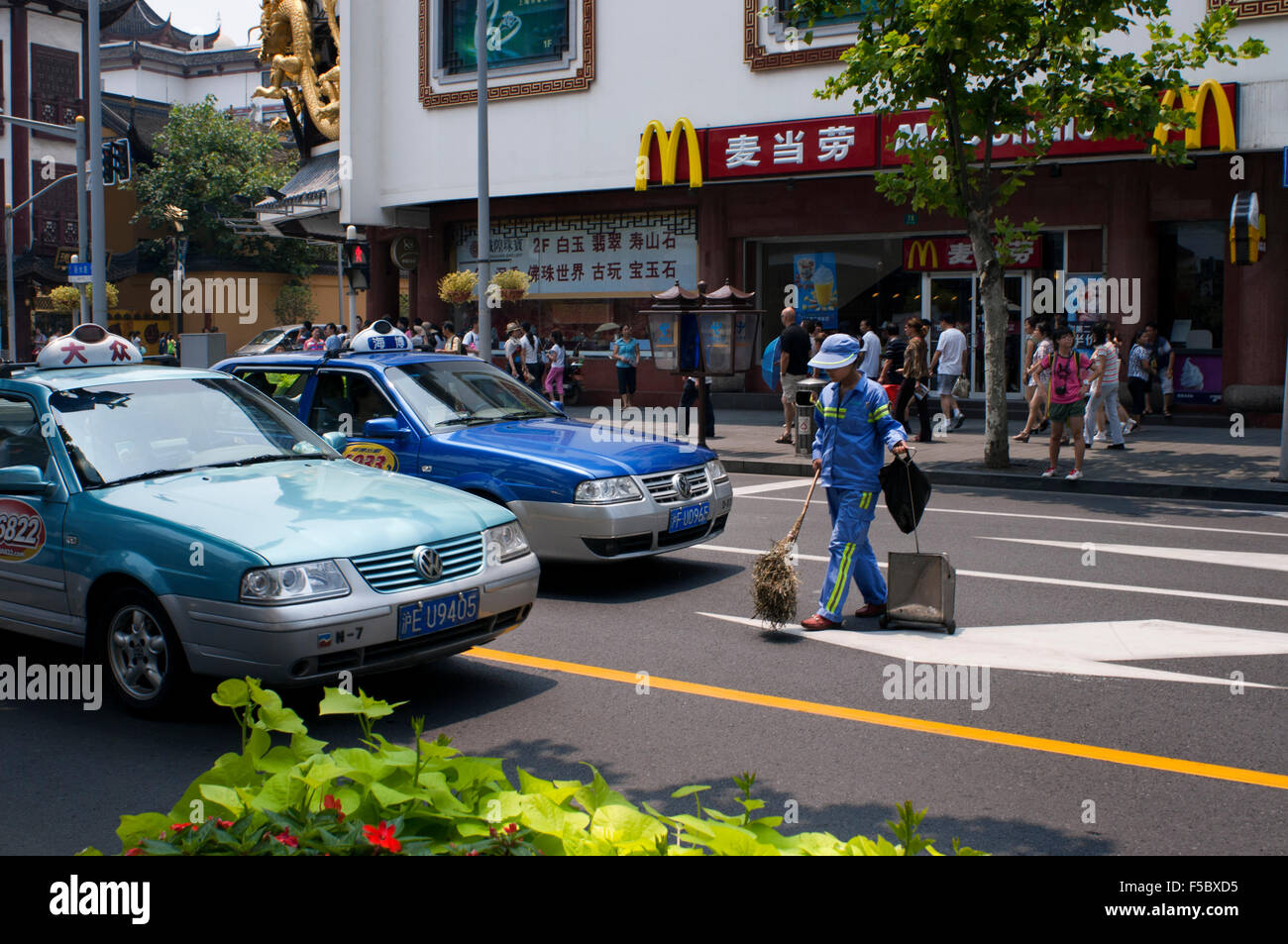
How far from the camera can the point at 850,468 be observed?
745cm

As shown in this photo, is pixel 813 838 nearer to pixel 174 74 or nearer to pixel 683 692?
pixel 683 692

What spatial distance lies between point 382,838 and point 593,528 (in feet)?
19.3

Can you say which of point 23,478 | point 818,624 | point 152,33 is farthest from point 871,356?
point 152,33

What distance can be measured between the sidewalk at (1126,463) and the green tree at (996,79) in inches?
A: 28.8

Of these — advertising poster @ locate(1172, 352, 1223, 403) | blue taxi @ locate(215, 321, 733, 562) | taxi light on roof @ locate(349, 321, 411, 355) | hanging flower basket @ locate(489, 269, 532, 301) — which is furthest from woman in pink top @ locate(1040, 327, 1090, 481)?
hanging flower basket @ locate(489, 269, 532, 301)

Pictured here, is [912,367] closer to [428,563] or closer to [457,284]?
[457,284]

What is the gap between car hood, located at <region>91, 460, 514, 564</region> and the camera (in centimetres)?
537

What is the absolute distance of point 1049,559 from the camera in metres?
9.79

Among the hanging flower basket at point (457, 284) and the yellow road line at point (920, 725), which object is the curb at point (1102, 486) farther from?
the hanging flower basket at point (457, 284)

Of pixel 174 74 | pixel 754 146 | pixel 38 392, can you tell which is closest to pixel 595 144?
pixel 754 146

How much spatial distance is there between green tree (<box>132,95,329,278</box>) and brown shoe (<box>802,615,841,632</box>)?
4819 cm

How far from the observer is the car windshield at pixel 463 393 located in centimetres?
888

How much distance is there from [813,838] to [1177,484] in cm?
1306
